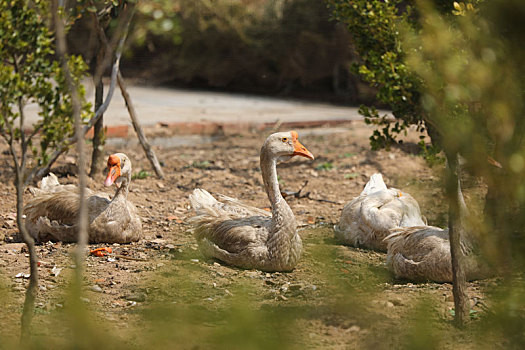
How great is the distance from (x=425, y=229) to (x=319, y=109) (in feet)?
34.1

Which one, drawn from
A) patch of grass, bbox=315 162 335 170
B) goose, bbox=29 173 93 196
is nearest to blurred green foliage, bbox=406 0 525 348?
goose, bbox=29 173 93 196

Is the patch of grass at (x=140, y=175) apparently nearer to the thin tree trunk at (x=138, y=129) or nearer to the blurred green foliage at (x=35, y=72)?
the thin tree trunk at (x=138, y=129)

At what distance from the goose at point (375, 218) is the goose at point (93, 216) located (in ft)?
5.64

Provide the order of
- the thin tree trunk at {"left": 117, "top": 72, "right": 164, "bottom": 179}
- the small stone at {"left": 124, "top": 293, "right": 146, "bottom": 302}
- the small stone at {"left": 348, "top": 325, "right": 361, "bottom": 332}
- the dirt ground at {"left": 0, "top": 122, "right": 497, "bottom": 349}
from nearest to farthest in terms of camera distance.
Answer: the dirt ground at {"left": 0, "top": 122, "right": 497, "bottom": 349} < the small stone at {"left": 348, "top": 325, "right": 361, "bottom": 332} < the small stone at {"left": 124, "top": 293, "right": 146, "bottom": 302} < the thin tree trunk at {"left": 117, "top": 72, "right": 164, "bottom": 179}

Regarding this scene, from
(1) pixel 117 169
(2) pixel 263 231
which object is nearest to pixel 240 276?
(2) pixel 263 231

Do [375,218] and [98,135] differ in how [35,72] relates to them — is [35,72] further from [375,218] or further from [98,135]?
[375,218]

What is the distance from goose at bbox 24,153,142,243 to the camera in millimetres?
5195

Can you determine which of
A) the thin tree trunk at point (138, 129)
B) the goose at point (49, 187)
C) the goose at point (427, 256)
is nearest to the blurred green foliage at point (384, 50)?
the goose at point (427, 256)

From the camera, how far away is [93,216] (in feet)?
17.1

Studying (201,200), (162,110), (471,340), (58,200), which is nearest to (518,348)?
(471,340)

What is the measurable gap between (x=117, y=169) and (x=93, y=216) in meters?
0.47

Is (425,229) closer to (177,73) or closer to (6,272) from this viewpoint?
(6,272)

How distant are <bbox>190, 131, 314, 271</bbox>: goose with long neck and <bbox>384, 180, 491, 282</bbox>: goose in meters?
0.73

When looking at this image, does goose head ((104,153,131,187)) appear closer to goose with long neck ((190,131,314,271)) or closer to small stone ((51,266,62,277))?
goose with long neck ((190,131,314,271))
